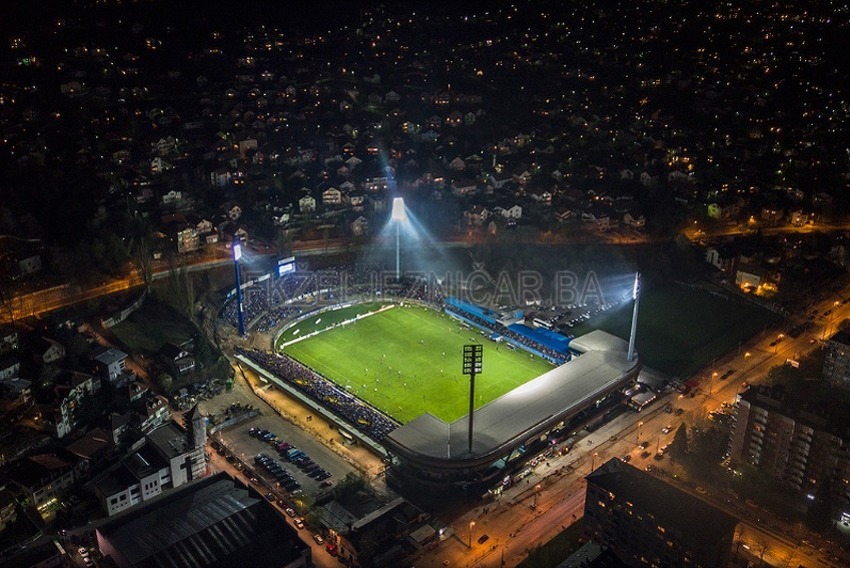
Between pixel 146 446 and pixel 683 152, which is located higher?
pixel 683 152

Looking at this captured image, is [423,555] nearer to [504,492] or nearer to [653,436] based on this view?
[504,492]

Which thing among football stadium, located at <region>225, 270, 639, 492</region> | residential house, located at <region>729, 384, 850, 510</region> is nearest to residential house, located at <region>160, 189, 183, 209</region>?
football stadium, located at <region>225, 270, 639, 492</region>

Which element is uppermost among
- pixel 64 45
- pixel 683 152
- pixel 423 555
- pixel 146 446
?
pixel 64 45

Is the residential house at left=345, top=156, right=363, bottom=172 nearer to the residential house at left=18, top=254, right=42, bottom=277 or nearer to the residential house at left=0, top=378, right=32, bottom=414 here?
the residential house at left=18, top=254, right=42, bottom=277

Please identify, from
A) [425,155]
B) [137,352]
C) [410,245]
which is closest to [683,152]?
[425,155]

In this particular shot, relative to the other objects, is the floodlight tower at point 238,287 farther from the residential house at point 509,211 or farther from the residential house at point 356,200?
the residential house at point 509,211

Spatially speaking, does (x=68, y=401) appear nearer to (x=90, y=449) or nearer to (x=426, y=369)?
(x=90, y=449)

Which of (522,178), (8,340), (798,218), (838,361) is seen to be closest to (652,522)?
(838,361)
